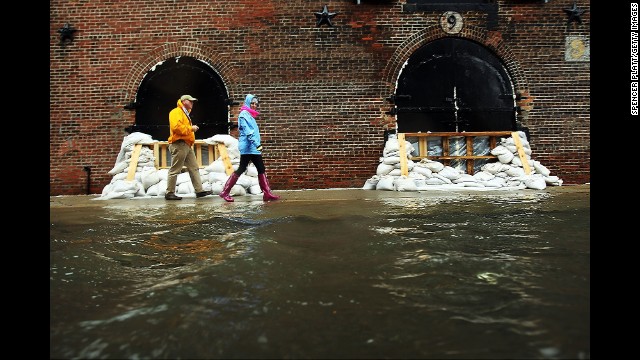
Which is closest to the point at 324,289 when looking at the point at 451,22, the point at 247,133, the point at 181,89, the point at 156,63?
the point at 247,133

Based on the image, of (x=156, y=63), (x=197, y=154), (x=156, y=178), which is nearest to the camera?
(x=156, y=178)

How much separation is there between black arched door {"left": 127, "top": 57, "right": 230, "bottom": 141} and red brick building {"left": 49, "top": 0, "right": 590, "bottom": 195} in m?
0.02

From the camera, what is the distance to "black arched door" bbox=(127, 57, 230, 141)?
8.68 meters

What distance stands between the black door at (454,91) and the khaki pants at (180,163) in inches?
159

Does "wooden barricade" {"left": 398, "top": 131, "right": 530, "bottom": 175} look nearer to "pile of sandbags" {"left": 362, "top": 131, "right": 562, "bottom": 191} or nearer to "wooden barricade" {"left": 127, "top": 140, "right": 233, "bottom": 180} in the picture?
"pile of sandbags" {"left": 362, "top": 131, "right": 562, "bottom": 191}

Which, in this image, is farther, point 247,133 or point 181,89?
point 181,89

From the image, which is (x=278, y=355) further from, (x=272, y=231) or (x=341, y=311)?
(x=272, y=231)

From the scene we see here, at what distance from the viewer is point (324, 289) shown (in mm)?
2027

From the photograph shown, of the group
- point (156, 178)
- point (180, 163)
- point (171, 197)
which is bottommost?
point (171, 197)

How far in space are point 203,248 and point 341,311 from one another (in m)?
1.46

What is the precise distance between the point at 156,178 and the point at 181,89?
224 centimetres

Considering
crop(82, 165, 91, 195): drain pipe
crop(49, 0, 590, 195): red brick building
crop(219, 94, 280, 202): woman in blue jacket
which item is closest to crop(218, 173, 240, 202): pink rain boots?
crop(219, 94, 280, 202): woman in blue jacket

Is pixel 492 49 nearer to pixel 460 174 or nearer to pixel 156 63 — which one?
pixel 460 174

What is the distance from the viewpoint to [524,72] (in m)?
8.85
